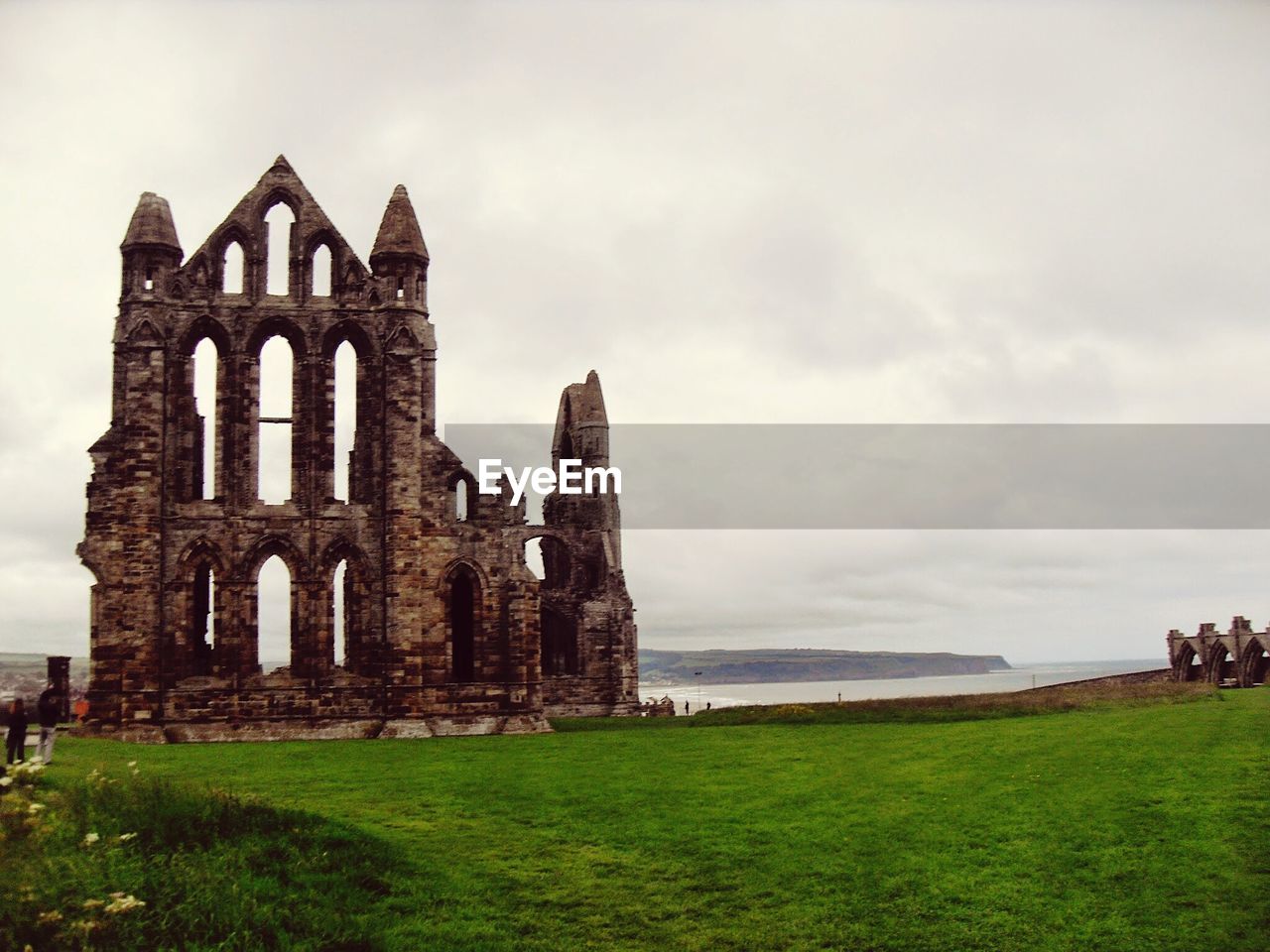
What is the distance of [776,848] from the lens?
52.9 feet

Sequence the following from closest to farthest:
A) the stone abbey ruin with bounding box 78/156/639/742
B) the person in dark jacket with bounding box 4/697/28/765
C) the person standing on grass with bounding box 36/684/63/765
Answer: the person in dark jacket with bounding box 4/697/28/765, the person standing on grass with bounding box 36/684/63/765, the stone abbey ruin with bounding box 78/156/639/742

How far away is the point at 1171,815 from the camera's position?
16562 mm

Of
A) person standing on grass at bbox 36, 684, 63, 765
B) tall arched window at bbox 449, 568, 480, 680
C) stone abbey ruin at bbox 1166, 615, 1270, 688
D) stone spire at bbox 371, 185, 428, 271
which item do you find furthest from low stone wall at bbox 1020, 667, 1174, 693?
person standing on grass at bbox 36, 684, 63, 765

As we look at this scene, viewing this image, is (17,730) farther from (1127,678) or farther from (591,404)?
(1127,678)

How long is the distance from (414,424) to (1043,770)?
2083cm

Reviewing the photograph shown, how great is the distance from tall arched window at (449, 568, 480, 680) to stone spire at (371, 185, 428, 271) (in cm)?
925

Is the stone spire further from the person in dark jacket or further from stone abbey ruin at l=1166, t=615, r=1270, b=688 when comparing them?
stone abbey ruin at l=1166, t=615, r=1270, b=688

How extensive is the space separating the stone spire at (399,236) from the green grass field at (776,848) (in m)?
16.6

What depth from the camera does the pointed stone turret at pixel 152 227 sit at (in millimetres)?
35000

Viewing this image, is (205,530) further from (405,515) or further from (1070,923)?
(1070,923)

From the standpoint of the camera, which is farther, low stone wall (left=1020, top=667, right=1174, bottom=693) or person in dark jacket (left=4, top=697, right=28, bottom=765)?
low stone wall (left=1020, top=667, right=1174, bottom=693)

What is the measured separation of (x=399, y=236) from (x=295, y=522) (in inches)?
343

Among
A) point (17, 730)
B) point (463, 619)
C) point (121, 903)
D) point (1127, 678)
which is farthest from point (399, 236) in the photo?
point (1127, 678)

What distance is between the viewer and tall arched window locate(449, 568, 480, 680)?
36594mm
